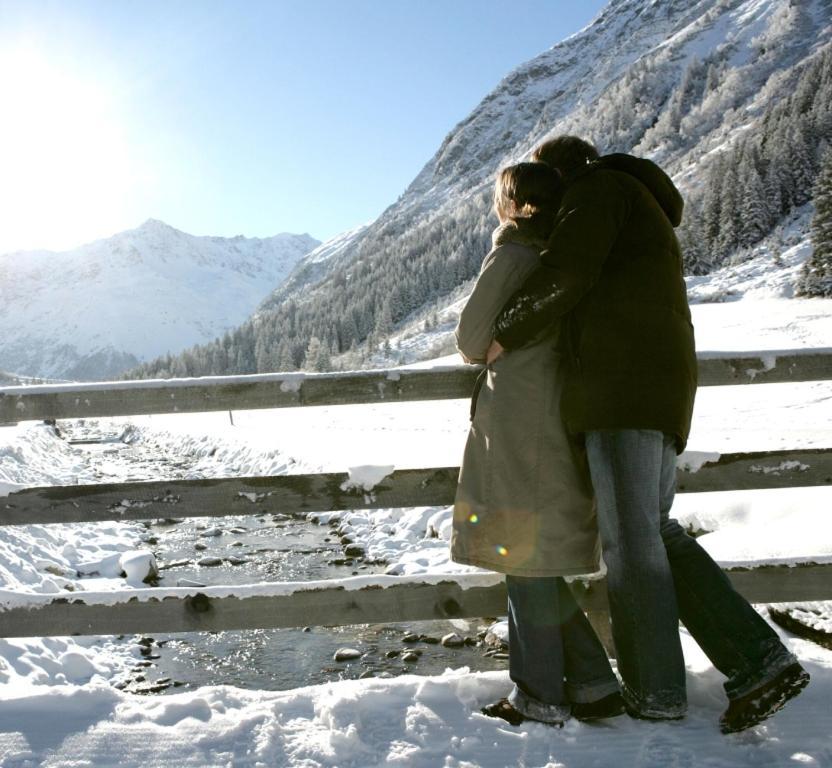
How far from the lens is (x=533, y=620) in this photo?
8.18 feet

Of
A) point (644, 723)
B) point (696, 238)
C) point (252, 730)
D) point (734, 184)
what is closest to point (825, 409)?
point (644, 723)

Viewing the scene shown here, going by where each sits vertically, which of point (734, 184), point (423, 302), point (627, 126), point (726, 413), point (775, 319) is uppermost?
point (627, 126)

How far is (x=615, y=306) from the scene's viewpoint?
2.27 m

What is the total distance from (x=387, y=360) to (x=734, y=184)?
46267 millimetres

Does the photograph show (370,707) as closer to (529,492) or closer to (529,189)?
(529,492)

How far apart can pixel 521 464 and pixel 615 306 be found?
67 centimetres

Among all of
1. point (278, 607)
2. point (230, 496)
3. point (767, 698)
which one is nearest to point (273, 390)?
point (230, 496)

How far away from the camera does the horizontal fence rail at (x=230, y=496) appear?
2811 millimetres

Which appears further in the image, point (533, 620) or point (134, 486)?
point (134, 486)

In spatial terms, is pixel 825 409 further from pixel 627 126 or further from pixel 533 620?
pixel 627 126

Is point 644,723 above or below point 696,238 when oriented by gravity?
below

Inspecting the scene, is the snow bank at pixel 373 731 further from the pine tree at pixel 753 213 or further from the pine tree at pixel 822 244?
the pine tree at pixel 753 213

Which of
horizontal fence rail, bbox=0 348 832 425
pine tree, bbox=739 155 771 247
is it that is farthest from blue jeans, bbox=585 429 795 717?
pine tree, bbox=739 155 771 247

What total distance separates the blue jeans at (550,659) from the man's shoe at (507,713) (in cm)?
2
